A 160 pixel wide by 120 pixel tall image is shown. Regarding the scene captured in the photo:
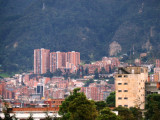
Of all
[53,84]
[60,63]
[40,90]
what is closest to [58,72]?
[60,63]

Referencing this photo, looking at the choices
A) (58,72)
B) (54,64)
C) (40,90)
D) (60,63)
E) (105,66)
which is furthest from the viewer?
(54,64)

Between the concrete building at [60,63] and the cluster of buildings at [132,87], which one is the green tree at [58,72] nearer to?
the concrete building at [60,63]

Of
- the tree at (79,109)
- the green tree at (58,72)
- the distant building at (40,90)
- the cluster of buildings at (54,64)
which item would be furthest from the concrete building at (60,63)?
the tree at (79,109)

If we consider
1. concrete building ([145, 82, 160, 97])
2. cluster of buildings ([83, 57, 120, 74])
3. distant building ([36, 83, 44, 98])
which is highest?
cluster of buildings ([83, 57, 120, 74])

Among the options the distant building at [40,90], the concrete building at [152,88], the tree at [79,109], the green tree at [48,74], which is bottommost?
the tree at [79,109]

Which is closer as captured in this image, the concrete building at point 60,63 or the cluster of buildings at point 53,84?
the cluster of buildings at point 53,84

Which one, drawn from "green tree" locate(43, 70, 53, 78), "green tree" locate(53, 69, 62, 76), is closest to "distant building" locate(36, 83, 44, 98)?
"green tree" locate(43, 70, 53, 78)

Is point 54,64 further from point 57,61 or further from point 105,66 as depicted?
point 105,66

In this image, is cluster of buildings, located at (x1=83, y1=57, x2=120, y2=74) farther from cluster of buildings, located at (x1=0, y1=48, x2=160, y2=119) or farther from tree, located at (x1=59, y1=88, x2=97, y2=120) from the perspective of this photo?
tree, located at (x1=59, y1=88, x2=97, y2=120)
